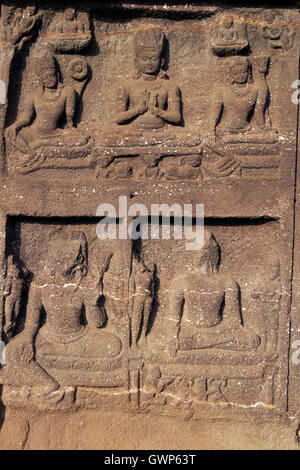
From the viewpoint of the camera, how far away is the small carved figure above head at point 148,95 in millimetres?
3537

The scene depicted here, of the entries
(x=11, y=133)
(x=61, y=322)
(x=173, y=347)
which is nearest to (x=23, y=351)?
(x=61, y=322)

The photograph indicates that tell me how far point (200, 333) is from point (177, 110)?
1939 millimetres

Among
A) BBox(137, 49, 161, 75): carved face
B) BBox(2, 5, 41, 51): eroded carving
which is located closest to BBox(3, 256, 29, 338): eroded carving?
BBox(2, 5, 41, 51): eroded carving

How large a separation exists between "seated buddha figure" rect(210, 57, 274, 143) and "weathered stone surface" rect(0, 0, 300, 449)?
13mm

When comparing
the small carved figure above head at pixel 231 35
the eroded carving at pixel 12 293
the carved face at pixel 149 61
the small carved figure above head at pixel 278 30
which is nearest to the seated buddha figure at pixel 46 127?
the carved face at pixel 149 61

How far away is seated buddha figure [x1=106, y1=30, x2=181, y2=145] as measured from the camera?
354 cm

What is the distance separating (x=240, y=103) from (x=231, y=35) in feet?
1.80

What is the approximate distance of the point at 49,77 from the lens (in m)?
3.55

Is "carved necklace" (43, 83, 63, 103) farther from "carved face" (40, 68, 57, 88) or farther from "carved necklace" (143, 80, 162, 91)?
"carved necklace" (143, 80, 162, 91)

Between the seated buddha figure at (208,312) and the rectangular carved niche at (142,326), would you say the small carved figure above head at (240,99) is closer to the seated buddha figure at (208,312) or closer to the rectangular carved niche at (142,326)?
the rectangular carved niche at (142,326)

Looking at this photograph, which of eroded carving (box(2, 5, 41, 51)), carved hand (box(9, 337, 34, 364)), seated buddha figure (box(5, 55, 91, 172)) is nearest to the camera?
eroded carving (box(2, 5, 41, 51))

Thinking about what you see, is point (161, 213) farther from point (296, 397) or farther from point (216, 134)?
point (296, 397)

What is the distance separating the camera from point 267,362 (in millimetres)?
3633

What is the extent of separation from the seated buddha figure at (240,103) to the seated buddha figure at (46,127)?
1.16 metres
